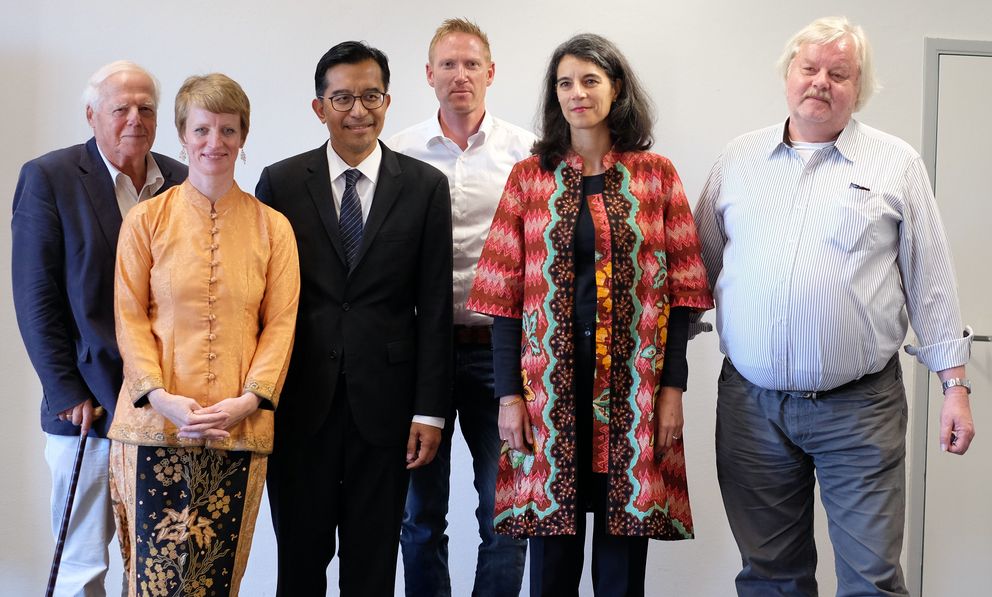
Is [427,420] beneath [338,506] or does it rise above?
above

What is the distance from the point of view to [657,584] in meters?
3.67

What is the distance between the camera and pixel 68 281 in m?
2.37

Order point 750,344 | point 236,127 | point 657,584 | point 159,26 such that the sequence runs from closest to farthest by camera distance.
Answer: point 236,127 < point 750,344 < point 159,26 < point 657,584

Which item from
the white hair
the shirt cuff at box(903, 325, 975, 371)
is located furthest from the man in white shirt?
the shirt cuff at box(903, 325, 975, 371)

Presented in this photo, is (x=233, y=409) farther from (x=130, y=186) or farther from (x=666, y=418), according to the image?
(x=666, y=418)

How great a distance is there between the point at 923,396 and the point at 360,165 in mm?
2430

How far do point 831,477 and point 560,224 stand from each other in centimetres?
94

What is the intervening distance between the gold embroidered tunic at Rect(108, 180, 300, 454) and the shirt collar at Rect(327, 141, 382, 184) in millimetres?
301

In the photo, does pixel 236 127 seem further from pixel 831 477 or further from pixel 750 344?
pixel 831 477

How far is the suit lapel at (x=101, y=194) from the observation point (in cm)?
237

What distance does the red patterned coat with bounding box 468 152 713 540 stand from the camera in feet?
7.41

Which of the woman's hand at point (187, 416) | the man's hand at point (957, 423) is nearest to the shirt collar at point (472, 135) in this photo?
the woman's hand at point (187, 416)

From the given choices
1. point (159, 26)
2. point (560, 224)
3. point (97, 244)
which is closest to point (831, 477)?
point (560, 224)

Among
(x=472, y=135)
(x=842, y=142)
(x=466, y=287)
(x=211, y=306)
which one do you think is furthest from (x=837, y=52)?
(x=211, y=306)
